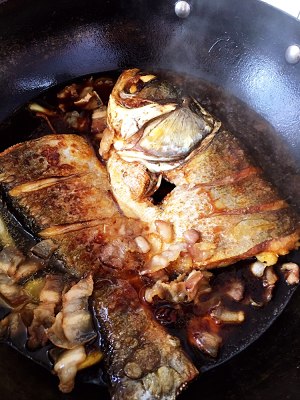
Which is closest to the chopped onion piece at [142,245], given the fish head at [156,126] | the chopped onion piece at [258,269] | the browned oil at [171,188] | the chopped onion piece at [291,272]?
the browned oil at [171,188]

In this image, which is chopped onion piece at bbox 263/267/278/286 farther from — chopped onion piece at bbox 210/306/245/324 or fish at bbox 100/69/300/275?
chopped onion piece at bbox 210/306/245/324

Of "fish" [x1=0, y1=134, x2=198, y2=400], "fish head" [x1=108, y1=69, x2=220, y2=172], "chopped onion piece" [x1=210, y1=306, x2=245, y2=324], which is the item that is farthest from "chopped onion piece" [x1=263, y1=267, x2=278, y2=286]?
"fish head" [x1=108, y1=69, x2=220, y2=172]

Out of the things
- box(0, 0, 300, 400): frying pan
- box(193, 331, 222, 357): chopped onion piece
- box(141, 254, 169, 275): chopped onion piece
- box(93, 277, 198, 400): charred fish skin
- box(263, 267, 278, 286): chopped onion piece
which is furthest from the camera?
box(0, 0, 300, 400): frying pan

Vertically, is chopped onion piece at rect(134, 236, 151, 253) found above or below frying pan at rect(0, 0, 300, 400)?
below

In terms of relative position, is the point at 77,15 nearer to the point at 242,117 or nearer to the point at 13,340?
the point at 242,117

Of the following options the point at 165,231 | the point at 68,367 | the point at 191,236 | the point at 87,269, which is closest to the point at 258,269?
Result: the point at 191,236
